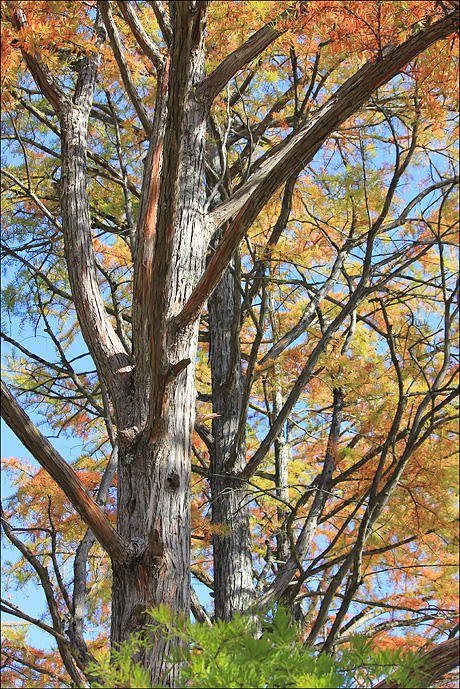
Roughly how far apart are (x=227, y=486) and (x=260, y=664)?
2.75 m

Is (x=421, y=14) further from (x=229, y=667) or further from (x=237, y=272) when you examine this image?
(x=229, y=667)

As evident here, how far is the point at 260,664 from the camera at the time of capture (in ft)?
3.19

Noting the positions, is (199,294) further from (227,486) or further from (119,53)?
(227,486)

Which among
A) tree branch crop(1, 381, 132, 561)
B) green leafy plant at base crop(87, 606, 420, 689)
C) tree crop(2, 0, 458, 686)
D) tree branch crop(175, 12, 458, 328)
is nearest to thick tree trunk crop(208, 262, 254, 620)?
tree crop(2, 0, 458, 686)

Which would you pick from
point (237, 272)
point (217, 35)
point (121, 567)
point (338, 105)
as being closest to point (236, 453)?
point (237, 272)

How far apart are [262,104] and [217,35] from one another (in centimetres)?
77

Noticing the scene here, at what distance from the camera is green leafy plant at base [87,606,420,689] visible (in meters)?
0.95

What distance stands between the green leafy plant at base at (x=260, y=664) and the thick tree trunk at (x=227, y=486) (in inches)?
80.6

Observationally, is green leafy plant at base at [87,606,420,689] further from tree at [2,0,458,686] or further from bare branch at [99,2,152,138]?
bare branch at [99,2,152,138]

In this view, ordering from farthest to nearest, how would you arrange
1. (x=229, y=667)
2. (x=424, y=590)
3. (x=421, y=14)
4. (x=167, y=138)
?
(x=424, y=590) → (x=421, y=14) → (x=167, y=138) → (x=229, y=667)

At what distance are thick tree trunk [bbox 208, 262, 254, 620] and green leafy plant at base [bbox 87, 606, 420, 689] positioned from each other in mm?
2048


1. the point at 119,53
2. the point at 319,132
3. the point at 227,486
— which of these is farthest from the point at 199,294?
the point at 227,486

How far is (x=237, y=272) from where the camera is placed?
2.86 meters

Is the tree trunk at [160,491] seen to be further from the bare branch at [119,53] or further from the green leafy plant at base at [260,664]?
the green leafy plant at base at [260,664]
